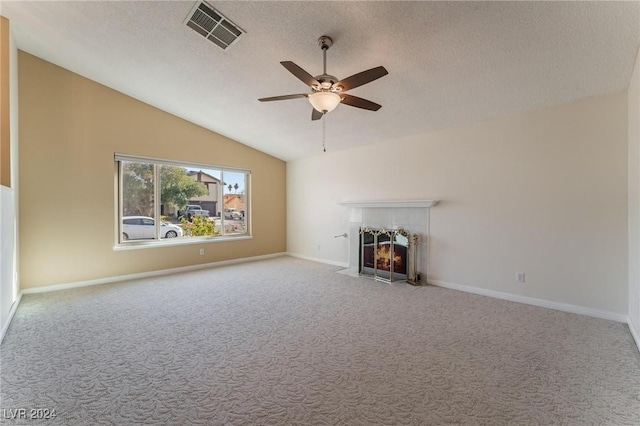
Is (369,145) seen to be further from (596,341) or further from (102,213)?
(102,213)

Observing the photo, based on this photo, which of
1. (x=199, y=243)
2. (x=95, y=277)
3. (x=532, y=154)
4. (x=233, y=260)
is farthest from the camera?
(x=233, y=260)

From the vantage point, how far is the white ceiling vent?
8.68ft

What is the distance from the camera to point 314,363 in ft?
7.36

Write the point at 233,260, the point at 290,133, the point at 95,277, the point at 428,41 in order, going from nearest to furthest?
the point at 428,41 → the point at 95,277 → the point at 290,133 → the point at 233,260

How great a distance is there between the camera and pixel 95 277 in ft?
14.8

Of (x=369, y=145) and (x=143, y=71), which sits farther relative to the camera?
(x=369, y=145)

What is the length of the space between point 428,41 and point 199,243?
5126mm

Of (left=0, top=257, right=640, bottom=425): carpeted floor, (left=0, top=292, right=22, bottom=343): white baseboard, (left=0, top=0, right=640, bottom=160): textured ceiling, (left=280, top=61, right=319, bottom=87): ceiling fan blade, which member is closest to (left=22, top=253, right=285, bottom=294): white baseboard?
(left=0, top=292, right=22, bottom=343): white baseboard

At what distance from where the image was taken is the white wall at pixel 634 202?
8.55ft

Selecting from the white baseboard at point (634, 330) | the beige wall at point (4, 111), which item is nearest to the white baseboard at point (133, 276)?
the beige wall at point (4, 111)

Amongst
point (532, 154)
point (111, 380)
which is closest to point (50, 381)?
point (111, 380)

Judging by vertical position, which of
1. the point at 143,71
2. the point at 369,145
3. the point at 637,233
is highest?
the point at 143,71

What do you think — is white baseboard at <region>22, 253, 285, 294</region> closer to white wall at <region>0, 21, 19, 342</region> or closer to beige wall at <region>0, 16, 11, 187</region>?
white wall at <region>0, 21, 19, 342</region>

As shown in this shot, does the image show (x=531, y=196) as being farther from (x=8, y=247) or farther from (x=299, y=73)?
(x=8, y=247)
